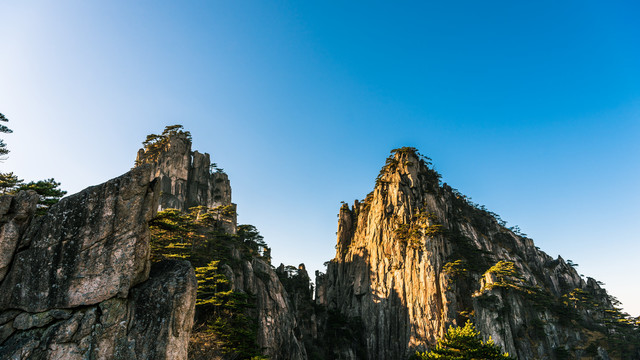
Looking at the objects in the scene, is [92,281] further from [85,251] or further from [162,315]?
[162,315]

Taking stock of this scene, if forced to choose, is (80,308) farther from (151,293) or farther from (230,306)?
(230,306)

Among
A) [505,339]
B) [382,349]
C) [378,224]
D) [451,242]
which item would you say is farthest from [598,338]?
[378,224]

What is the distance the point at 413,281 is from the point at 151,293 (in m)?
45.9

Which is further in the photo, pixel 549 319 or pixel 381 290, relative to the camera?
pixel 381 290

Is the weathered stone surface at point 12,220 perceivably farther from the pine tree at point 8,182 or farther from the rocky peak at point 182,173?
the rocky peak at point 182,173

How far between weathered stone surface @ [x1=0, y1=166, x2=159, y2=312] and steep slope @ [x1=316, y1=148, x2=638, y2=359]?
4406cm

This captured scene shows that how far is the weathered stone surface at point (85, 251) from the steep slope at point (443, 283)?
44.1 metres

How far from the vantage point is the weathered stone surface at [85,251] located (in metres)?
14.8

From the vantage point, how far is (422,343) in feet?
157

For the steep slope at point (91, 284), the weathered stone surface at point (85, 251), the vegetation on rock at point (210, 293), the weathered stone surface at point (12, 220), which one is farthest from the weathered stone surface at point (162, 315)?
the weathered stone surface at point (12, 220)

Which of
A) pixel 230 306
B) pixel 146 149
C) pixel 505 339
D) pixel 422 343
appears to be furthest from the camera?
pixel 146 149

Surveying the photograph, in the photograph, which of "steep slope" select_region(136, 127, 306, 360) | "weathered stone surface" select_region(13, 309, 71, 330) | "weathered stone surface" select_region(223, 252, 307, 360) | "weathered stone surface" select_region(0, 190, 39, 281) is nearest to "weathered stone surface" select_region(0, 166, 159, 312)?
"weathered stone surface" select_region(13, 309, 71, 330)

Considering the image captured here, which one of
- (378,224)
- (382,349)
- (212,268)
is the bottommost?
(382,349)

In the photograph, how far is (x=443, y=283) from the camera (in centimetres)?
4928
